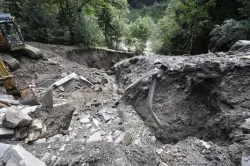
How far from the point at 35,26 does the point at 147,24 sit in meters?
11.1

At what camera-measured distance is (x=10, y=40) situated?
7102 mm

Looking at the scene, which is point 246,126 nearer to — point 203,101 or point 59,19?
point 203,101

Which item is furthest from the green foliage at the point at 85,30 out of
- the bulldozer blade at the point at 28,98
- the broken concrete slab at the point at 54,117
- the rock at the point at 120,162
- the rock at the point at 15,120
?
the rock at the point at 120,162

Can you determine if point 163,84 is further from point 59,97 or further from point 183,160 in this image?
point 59,97

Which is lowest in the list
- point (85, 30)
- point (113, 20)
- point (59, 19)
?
point (85, 30)

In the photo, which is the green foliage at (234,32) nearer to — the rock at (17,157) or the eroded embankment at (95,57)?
the eroded embankment at (95,57)

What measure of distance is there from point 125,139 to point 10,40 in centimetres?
573

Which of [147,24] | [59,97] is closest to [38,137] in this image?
[59,97]

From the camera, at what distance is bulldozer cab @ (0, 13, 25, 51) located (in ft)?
22.1

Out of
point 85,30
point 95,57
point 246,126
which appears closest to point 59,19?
point 85,30

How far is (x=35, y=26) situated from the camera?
34.3 ft

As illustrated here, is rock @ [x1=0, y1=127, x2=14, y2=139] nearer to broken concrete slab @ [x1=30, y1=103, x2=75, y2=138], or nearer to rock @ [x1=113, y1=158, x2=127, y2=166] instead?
broken concrete slab @ [x1=30, y1=103, x2=75, y2=138]

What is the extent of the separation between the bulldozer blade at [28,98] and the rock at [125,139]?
7.44ft

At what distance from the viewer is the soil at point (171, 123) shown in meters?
3.01
